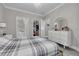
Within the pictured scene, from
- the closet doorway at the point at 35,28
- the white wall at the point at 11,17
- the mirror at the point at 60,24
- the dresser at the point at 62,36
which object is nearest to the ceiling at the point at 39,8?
the white wall at the point at 11,17

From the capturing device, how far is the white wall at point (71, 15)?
2.43 meters

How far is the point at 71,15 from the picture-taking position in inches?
103

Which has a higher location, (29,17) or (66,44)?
(29,17)

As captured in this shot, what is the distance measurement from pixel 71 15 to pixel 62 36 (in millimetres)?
866

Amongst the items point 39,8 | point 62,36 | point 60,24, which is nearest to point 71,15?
point 60,24

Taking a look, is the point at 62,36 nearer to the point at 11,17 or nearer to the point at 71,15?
the point at 71,15

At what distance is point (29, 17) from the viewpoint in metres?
2.93

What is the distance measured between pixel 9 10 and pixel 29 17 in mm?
816

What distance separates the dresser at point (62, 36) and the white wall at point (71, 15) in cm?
18

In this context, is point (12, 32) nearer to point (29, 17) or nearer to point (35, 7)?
point (29, 17)

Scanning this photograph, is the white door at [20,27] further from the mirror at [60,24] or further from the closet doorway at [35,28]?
the mirror at [60,24]

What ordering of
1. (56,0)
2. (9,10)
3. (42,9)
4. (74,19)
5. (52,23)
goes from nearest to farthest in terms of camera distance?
(56,0)
(74,19)
(9,10)
(42,9)
(52,23)

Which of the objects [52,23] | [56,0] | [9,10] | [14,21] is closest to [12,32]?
[14,21]

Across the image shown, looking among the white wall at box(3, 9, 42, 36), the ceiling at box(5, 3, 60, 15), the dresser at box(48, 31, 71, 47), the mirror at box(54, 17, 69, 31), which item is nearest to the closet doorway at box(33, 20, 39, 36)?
the white wall at box(3, 9, 42, 36)
